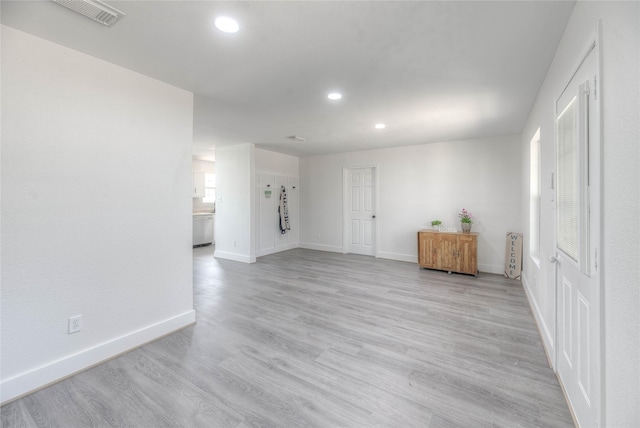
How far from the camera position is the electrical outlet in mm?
2143

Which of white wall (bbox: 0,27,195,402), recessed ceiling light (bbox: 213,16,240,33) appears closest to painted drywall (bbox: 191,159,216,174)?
white wall (bbox: 0,27,195,402)

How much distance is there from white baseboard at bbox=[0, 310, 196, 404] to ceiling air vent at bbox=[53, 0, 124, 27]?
96.0 inches

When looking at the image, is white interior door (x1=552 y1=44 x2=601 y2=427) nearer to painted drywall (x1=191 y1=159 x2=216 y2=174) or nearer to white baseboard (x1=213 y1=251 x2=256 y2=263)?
white baseboard (x1=213 y1=251 x2=256 y2=263)

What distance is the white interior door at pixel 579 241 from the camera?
132cm

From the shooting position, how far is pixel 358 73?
2.51m

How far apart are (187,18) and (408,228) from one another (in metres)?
5.17

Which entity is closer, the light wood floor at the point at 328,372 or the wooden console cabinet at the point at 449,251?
the light wood floor at the point at 328,372

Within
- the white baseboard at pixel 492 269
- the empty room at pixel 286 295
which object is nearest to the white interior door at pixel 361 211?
the white baseboard at pixel 492 269

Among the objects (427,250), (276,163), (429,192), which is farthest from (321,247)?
(429,192)

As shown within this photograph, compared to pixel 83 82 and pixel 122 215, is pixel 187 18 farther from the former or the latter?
pixel 122 215

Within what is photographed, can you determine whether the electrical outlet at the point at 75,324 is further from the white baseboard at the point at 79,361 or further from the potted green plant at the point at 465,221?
the potted green plant at the point at 465,221

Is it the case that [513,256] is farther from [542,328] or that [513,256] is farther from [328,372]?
[328,372]

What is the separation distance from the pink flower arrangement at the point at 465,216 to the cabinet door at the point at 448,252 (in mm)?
406

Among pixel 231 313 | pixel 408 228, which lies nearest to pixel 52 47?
pixel 231 313
